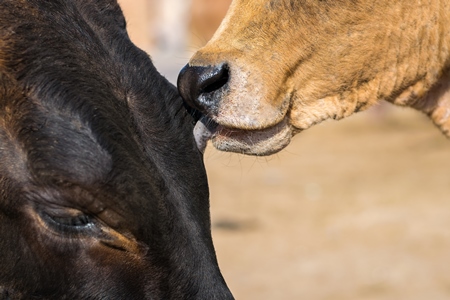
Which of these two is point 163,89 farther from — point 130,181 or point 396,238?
point 396,238

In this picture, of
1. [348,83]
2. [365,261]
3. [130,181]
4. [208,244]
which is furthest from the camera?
[365,261]

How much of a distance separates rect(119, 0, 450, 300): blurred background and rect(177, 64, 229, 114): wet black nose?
5.95 ft

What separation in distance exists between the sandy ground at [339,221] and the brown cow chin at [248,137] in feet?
8.42

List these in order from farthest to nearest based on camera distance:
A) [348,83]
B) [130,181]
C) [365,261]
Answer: [365,261] → [348,83] → [130,181]

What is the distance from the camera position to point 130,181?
344cm

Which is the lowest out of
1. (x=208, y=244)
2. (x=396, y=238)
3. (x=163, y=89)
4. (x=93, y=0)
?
(x=396, y=238)

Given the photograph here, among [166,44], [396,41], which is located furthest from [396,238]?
[166,44]

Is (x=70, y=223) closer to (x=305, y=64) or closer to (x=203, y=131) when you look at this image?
(x=203, y=131)

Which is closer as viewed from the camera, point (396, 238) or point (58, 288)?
point (58, 288)

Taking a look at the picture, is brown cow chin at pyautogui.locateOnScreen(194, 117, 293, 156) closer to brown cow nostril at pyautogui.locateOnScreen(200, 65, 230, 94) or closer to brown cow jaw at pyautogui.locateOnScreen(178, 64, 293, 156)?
brown cow jaw at pyautogui.locateOnScreen(178, 64, 293, 156)

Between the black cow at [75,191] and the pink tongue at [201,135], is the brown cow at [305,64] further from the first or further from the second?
the black cow at [75,191]

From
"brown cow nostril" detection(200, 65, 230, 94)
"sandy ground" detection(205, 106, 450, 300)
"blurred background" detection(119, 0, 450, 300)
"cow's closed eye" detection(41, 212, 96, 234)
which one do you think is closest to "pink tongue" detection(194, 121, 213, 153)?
"brown cow nostril" detection(200, 65, 230, 94)

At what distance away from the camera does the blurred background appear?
9.78m

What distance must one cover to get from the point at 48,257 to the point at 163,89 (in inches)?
36.7
